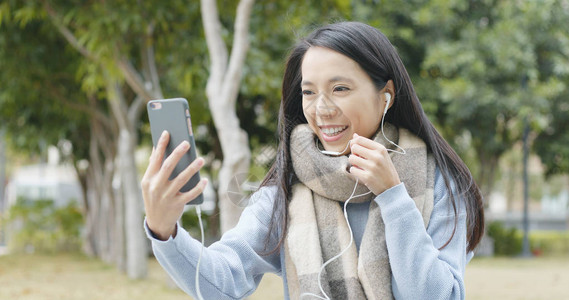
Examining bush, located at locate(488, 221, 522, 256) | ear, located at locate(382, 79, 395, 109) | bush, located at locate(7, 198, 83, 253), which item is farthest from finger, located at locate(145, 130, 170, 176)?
bush, located at locate(488, 221, 522, 256)

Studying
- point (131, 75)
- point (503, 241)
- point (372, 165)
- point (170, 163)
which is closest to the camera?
point (170, 163)

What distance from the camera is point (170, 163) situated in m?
1.54

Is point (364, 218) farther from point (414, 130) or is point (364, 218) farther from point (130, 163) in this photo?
point (130, 163)

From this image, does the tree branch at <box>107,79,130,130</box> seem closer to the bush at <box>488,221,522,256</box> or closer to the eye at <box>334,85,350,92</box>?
the eye at <box>334,85,350,92</box>

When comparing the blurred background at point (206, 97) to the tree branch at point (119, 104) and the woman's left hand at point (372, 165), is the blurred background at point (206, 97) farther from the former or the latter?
the woman's left hand at point (372, 165)

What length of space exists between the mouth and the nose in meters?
0.04

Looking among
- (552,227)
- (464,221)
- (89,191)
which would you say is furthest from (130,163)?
(552,227)

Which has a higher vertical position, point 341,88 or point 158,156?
point 341,88

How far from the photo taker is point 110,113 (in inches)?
576

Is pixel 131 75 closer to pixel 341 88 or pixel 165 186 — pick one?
pixel 341 88

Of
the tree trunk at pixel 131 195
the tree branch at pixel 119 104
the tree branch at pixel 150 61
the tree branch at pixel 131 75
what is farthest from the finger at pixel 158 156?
the tree trunk at pixel 131 195

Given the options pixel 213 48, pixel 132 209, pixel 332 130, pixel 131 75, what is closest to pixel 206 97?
pixel 132 209

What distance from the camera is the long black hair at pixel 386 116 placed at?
6.45 feet

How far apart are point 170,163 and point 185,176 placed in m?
0.05
